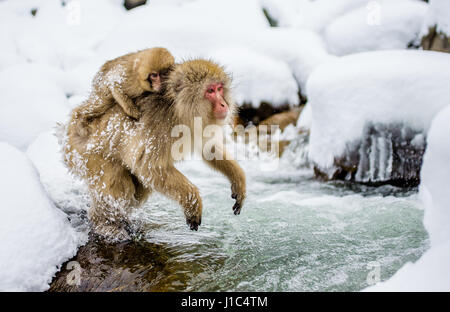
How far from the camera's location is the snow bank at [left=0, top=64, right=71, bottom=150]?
17.3 ft

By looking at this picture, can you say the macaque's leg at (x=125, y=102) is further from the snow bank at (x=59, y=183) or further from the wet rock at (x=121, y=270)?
the wet rock at (x=121, y=270)

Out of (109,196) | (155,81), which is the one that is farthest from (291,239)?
(155,81)

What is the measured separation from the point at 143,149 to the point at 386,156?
2.83 metres

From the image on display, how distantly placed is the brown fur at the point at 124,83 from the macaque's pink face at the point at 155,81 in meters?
0.02

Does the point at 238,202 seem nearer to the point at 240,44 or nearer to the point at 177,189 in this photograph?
the point at 177,189

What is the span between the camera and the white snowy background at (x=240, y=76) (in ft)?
6.60

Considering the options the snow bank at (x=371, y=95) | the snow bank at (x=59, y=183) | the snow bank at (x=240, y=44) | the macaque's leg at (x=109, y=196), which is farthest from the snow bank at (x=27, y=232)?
the snow bank at (x=240, y=44)

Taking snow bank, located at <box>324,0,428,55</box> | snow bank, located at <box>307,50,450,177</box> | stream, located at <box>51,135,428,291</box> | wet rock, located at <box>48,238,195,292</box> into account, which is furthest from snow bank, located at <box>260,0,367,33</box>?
wet rock, located at <box>48,238,195,292</box>

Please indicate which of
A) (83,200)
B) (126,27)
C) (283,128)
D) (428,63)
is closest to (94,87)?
(83,200)

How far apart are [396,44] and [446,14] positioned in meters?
2.03

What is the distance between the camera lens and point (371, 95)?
414 centimetres

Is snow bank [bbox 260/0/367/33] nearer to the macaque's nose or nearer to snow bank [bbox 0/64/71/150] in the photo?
snow bank [bbox 0/64/71/150]
